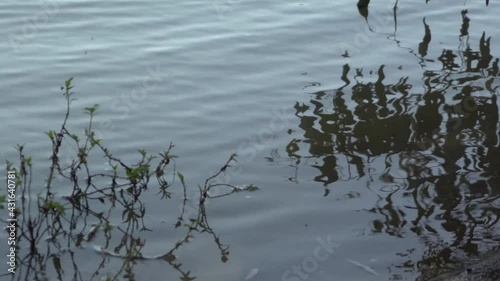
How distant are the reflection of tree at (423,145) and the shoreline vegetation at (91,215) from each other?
0.94 meters

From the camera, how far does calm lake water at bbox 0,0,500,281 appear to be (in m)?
5.88

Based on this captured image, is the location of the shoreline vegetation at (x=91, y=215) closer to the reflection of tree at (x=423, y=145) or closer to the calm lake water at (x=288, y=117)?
the calm lake water at (x=288, y=117)

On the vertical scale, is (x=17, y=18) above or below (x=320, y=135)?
above

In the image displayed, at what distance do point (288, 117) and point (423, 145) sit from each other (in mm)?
1155

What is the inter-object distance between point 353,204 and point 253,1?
4.79 metres

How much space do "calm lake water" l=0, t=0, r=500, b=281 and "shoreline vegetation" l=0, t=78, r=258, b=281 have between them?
48 mm

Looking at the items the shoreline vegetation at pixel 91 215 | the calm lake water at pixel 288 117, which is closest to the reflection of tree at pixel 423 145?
the calm lake water at pixel 288 117

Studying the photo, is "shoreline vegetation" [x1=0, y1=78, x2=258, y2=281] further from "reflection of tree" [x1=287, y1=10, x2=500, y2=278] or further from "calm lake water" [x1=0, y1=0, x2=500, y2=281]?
"reflection of tree" [x1=287, y1=10, x2=500, y2=278]

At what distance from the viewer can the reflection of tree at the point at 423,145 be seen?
6.25m

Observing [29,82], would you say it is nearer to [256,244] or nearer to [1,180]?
[1,180]

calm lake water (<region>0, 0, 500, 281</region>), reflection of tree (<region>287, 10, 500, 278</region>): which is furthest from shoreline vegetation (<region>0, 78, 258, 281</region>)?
reflection of tree (<region>287, 10, 500, 278</region>)

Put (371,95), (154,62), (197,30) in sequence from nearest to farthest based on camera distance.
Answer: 1. (371,95)
2. (154,62)
3. (197,30)

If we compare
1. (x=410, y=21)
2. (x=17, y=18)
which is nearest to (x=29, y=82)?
(x=17, y=18)

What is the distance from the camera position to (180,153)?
280 inches
